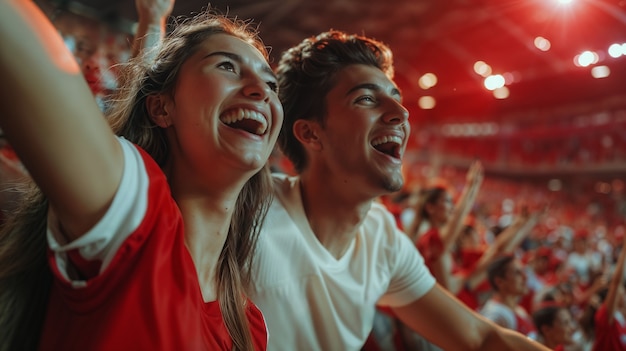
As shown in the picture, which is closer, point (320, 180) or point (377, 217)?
point (320, 180)

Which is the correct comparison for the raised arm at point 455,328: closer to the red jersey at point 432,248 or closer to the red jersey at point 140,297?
the red jersey at point 140,297

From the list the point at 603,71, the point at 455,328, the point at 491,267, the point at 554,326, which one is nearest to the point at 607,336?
the point at 554,326

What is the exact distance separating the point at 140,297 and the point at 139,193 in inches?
7.7

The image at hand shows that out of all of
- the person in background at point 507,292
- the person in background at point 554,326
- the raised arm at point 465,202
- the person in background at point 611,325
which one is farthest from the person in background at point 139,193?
the person in background at point 554,326

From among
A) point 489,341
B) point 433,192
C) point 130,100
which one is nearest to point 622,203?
point 433,192

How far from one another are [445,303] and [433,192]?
2049 millimetres

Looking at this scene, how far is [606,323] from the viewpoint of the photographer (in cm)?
309

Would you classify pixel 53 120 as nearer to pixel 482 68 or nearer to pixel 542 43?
pixel 542 43

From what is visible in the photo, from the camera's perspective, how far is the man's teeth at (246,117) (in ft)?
3.93

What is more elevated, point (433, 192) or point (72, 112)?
A: point (72, 112)

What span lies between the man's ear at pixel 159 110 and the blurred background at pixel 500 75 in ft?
1.39

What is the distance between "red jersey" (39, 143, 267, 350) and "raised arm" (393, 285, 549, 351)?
4.03 feet

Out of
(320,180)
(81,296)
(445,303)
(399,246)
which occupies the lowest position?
(445,303)

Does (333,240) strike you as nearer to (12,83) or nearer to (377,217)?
(377,217)
